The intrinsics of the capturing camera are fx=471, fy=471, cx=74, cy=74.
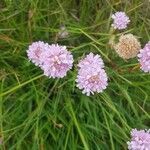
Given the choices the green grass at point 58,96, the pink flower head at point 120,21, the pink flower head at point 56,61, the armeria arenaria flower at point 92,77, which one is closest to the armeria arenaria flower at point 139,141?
the green grass at point 58,96

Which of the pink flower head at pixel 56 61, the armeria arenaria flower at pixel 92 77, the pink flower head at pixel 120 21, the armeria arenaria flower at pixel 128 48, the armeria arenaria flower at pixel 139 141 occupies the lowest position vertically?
the armeria arenaria flower at pixel 139 141

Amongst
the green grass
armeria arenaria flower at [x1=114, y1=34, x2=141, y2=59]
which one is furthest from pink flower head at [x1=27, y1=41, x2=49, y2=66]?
armeria arenaria flower at [x1=114, y1=34, x2=141, y2=59]

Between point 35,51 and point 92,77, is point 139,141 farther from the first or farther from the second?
point 35,51

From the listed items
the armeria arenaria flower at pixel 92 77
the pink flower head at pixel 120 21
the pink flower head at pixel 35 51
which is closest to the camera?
the armeria arenaria flower at pixel 92 77

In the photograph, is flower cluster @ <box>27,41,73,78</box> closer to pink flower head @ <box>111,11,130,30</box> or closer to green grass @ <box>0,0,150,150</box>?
green grass @ <box>0,0,150,150</box>

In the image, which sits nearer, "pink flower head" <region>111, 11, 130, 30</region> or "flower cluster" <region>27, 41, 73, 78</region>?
"flower cluster" <region>27, 41, 73, 78</region>

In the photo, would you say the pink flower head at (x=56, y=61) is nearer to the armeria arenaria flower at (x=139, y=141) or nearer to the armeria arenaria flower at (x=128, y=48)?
the armeria arenaria flower at (x=128, y=48)
